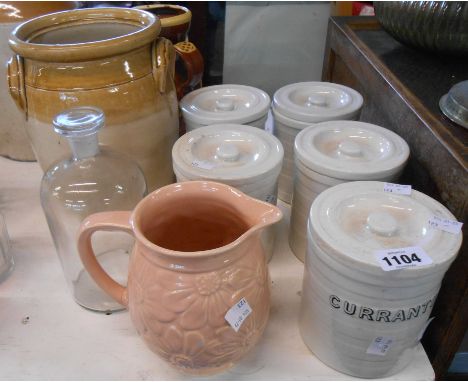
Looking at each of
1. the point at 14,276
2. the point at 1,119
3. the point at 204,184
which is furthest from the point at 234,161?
the point at 1,119

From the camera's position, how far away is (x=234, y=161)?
58 cm

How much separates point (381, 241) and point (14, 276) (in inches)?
19.1

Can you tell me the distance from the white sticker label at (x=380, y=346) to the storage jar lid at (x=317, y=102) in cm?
34

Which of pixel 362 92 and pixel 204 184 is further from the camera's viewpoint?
pixel 362 92

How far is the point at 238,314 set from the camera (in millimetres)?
422

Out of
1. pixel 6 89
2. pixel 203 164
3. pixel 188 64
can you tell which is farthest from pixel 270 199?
pixel 6 89

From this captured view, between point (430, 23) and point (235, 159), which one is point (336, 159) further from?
point (430, 23)

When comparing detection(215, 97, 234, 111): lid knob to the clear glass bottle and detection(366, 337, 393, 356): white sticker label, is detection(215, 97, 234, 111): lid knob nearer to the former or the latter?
the clear glass bottle

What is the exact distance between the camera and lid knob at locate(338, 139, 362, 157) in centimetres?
59

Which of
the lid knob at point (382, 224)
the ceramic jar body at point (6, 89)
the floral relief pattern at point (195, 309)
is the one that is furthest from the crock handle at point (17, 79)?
the lid knob at point (382, 224)

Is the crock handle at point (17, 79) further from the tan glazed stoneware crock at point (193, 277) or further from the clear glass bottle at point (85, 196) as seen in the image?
the tan glazed stoneware crock at point (193, 277)

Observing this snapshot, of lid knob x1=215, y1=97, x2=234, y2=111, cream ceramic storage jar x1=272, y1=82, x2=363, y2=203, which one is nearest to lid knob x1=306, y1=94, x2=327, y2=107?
cream ceramic storage jar x1=272, y1=82, x2=363, y2=203

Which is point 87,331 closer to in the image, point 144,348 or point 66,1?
point 144,348

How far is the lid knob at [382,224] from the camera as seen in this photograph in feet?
1.48
